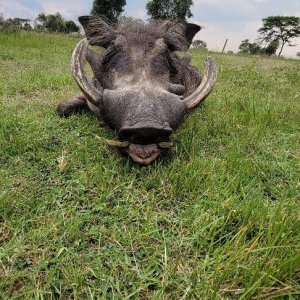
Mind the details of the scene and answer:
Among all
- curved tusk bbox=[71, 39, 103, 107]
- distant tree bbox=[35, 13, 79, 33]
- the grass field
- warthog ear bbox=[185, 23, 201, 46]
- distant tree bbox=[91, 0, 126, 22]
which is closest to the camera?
the grass field

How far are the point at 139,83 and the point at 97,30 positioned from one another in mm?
→ 1408

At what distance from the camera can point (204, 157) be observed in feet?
10.2

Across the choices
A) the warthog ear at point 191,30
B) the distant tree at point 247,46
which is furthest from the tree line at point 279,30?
the warthog ear at point 191,30

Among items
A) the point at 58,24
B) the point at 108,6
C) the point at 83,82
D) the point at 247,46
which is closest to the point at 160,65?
the point at 83,82

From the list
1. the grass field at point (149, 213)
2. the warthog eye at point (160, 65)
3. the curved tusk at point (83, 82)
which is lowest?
the grass field at point (149, 213)

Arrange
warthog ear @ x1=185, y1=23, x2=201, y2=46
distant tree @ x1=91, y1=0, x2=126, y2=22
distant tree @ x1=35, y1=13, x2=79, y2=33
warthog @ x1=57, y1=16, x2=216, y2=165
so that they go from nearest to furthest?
warthog @ x1=57, y1=16, x2=216, y2=165 → warthog ear @ x1=185, y1=23, x2=201, y2=46 → distant tree @ x1=35, y1=13, x2=79, y2=33 → distant tree @ x1=91, y1=0, x2=126, y2=22

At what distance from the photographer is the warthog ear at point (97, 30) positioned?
396 centimetres

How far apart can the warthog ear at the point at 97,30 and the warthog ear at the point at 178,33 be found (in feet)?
1.83

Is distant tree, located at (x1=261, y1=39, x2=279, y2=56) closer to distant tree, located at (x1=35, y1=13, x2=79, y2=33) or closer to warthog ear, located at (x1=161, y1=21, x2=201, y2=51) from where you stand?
distant tree, located at (x1=35, y1=13, x2=79, y2=33)

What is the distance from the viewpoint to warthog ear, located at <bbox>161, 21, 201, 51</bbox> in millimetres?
3914

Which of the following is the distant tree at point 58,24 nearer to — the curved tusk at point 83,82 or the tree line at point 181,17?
the tree line at point 181,17

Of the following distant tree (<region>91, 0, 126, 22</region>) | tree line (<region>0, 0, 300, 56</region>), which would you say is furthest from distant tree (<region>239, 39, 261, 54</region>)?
distant tree (<region>91, 0, 126, 22</region>)

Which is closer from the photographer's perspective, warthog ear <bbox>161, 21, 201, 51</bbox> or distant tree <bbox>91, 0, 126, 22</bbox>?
warthog ear <bbox>161, 21, 201, 51</bbox>

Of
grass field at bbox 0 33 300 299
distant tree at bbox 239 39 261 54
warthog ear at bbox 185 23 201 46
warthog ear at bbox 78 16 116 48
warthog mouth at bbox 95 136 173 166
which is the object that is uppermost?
distant tree at bbox 239 39 261 54
